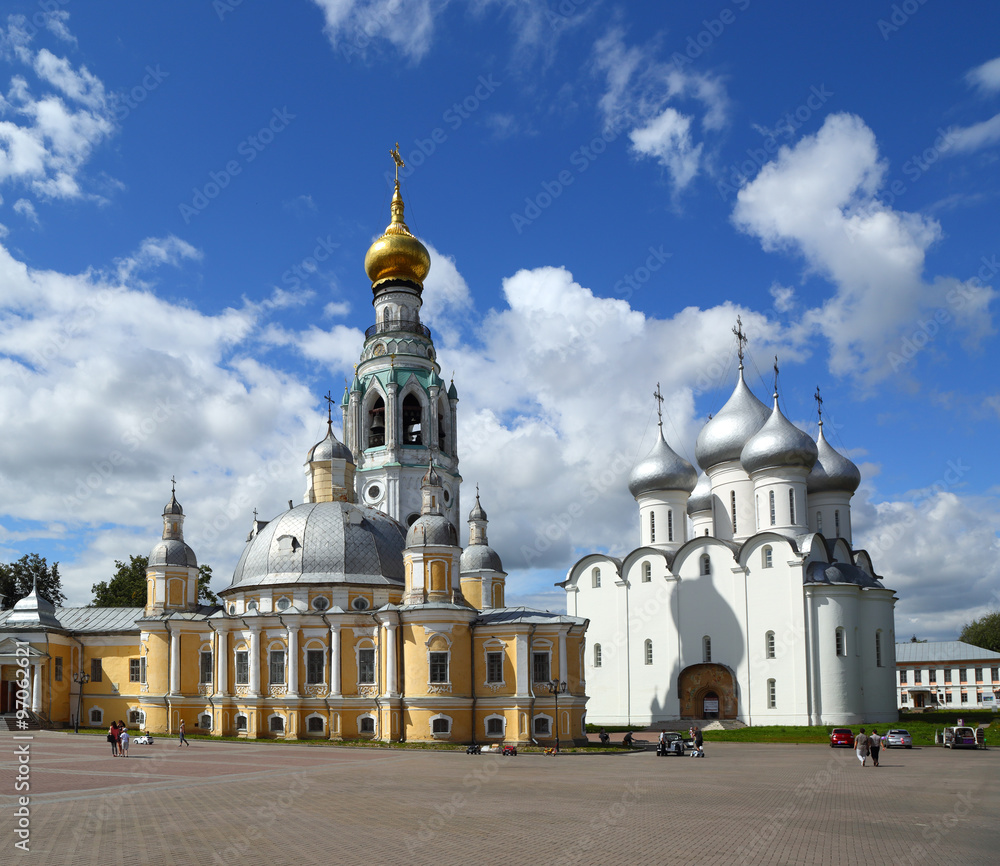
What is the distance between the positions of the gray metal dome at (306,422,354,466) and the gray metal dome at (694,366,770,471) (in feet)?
65.4

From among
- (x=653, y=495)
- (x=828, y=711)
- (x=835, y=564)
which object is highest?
(x=653, y=495)

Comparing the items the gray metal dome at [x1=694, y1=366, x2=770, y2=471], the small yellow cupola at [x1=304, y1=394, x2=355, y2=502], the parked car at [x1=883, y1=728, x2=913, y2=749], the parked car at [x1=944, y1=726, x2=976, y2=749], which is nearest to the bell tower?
the small yellow cupola at [x1=304, y1=394, x2=355, y2=502]

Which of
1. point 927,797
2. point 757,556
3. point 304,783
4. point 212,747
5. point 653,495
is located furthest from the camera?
point 653,495

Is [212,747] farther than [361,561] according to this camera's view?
No

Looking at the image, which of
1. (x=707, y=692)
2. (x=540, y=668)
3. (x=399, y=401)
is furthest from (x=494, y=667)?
(x=399, y=401)

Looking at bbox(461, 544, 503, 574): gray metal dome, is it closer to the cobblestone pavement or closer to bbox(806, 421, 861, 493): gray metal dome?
bbox(806, 421, 861, 493): gray metal dome

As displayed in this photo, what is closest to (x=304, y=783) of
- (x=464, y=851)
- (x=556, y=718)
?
(x=464, y=851)

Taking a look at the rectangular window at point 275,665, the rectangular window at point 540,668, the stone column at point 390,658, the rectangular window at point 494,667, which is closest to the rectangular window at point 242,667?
the rectangular window at point 275,665

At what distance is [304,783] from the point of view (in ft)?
72.8

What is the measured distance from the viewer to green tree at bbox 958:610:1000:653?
9081cm

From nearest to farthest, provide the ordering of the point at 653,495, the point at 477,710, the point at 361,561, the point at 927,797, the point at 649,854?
the point at 649,854 → the point at 927,797 → the point at 477,710 → the point at 361,561 → the point at 653,495

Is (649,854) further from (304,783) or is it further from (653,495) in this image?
(653,495)

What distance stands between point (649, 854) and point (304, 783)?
11.2m

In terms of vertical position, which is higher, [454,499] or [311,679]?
[454,499]
